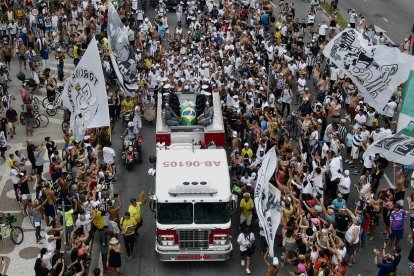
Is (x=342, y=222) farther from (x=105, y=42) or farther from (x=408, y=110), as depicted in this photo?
(x=105, y=42)

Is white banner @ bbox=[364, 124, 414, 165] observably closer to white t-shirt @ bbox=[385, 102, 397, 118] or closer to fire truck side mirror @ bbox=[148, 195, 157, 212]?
fire truck side mirror @ bbox=[148, 195, 157, 212]

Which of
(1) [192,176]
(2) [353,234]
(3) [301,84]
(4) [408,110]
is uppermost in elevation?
(4) [408,110]

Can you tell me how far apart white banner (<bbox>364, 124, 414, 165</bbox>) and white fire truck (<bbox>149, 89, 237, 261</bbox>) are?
15.1ft

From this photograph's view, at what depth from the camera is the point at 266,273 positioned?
61.0 ft

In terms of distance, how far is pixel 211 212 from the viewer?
18.0 m

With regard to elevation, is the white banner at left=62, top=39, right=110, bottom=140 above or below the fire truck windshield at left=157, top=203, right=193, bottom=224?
above

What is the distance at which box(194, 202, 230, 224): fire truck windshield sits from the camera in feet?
58.5

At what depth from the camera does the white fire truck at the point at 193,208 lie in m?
17.8

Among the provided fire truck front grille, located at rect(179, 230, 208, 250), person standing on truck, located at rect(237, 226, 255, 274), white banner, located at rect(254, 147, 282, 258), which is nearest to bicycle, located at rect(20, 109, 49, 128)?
fire truck front grille, located at rect(179, 230, 208, 250)

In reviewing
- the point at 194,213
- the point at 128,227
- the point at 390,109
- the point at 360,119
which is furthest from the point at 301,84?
the point at 128,227

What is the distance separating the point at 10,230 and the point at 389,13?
32.3 meters

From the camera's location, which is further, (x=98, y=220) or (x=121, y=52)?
(x=121, y=52)

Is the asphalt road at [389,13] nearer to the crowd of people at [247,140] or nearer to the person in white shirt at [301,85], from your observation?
the crowd of people at [247,140]

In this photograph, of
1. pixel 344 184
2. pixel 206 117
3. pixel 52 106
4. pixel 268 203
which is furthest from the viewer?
pixel 52 106
